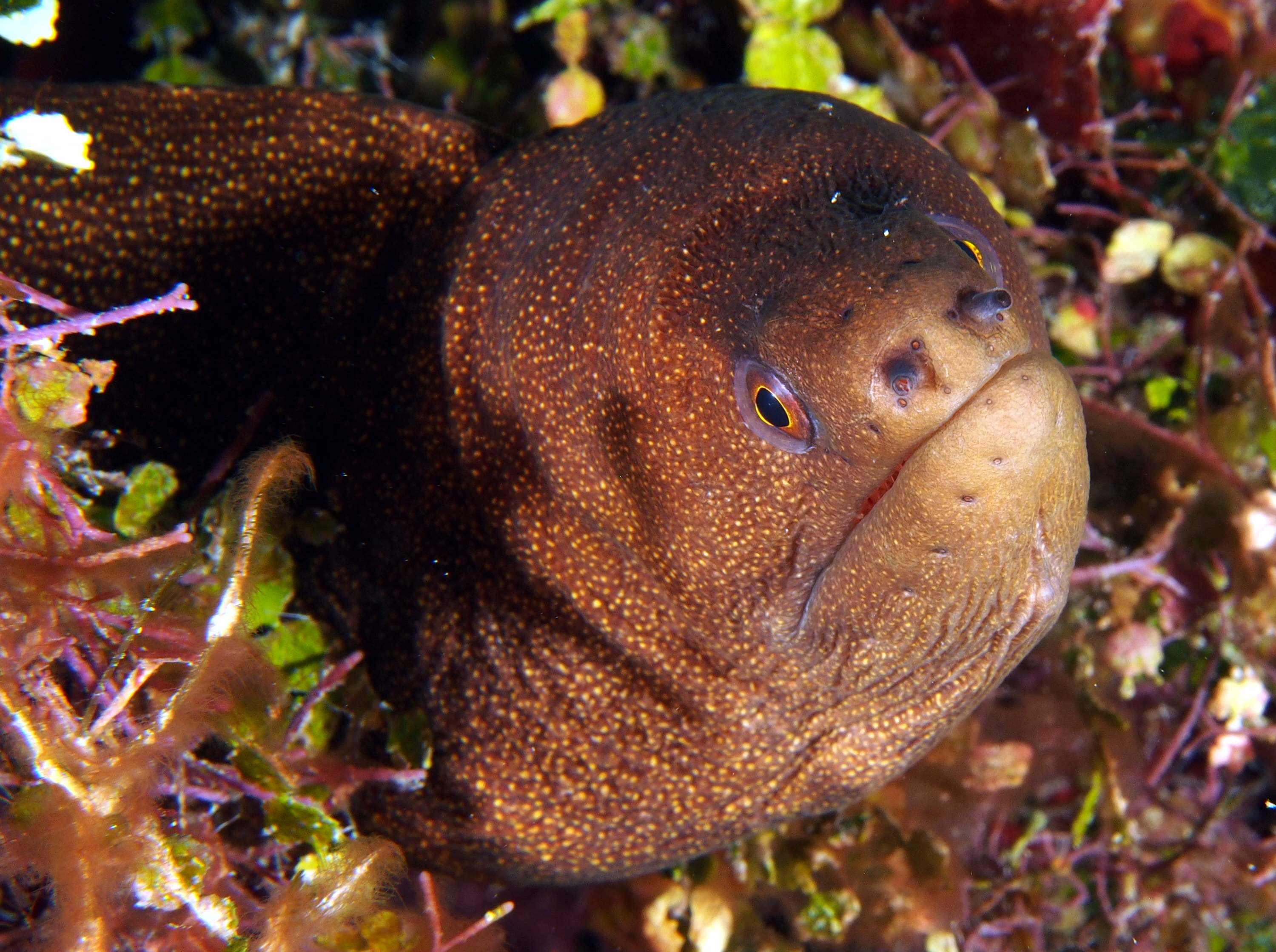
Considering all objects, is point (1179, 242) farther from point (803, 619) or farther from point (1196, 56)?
point (803, 619)

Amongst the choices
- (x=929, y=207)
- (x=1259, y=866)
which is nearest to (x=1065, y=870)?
(x=1259, y=866)

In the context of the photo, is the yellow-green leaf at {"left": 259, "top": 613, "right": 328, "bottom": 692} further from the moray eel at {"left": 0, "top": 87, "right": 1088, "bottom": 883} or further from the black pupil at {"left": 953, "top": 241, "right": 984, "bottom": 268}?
the black pupil at {"left": 953, "top": 241, "right": 984, "bottom": 268}

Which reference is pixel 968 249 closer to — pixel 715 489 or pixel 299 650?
pixel 715 489

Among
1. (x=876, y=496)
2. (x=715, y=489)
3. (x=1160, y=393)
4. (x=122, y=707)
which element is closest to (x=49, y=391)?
(x=122, y=707)

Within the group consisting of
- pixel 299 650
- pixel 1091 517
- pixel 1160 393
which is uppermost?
pixel 299 650

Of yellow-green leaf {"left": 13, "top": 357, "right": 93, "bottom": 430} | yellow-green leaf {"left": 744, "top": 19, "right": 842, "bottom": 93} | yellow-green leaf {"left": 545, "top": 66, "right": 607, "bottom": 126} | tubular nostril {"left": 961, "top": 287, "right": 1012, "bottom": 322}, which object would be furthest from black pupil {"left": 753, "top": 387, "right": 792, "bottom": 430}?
yellow-green leaf {"left": 545, "top": 66, "right": 607, "bottom": 126}

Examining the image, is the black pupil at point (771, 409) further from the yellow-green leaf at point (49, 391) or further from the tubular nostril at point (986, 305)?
the yellow-green leaf at point (49, 391)
